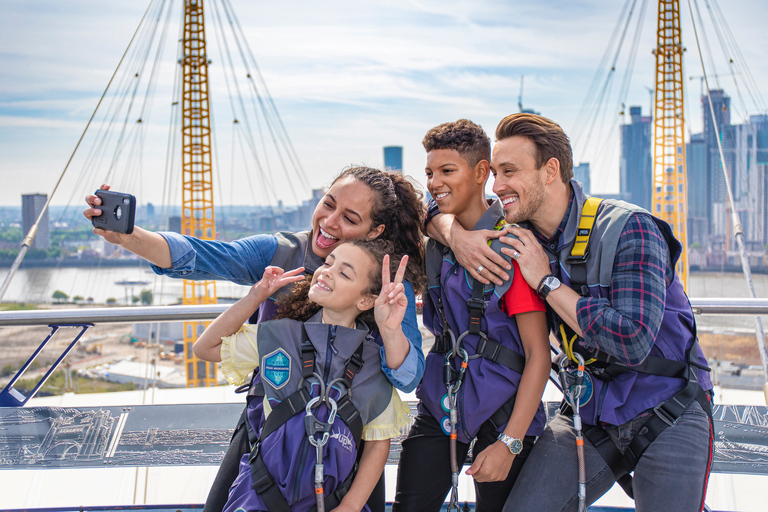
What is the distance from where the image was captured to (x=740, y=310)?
100 inches

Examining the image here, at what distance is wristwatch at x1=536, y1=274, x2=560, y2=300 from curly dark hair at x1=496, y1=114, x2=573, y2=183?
1.28ft

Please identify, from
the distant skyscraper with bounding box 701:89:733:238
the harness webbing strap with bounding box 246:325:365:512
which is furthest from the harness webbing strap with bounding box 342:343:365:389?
the distant skyscraper with bounding box 701:89:733:238

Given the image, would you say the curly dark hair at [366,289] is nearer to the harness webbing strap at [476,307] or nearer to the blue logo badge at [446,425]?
the harness webbing strap at [476,307]

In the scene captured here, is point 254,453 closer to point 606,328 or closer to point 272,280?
point 272,280

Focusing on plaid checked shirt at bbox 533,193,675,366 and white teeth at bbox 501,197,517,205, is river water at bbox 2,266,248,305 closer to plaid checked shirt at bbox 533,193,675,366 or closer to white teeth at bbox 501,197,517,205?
white teeth at bbox 501,197,517,205

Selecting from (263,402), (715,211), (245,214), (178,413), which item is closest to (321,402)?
(263,402)

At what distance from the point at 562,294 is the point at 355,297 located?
2.14 feet

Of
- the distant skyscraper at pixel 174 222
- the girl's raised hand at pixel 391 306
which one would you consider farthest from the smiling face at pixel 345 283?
the distant skyscraper at pixel 174 222

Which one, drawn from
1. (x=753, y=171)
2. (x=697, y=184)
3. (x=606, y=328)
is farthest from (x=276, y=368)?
(x=697, y=184)

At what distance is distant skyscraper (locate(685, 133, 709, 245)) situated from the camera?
2724 inches

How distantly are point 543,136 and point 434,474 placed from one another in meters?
1.22

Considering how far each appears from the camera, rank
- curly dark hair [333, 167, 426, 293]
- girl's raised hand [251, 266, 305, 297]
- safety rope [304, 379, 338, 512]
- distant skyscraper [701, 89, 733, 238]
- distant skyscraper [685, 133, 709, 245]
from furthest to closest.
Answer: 1. distant skyscraper [685, 133, 709, 245]
2. distant skyscraper [701, 89, 733, 238]
3. curly dark hair [333, 167, 426, 293]
4. girl's raised hand [251, 266, 305, 297]
5. safety rope [304, 379, 338, 512]

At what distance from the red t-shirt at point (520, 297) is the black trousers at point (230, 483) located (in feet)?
2.41

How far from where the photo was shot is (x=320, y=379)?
5.64 feet
